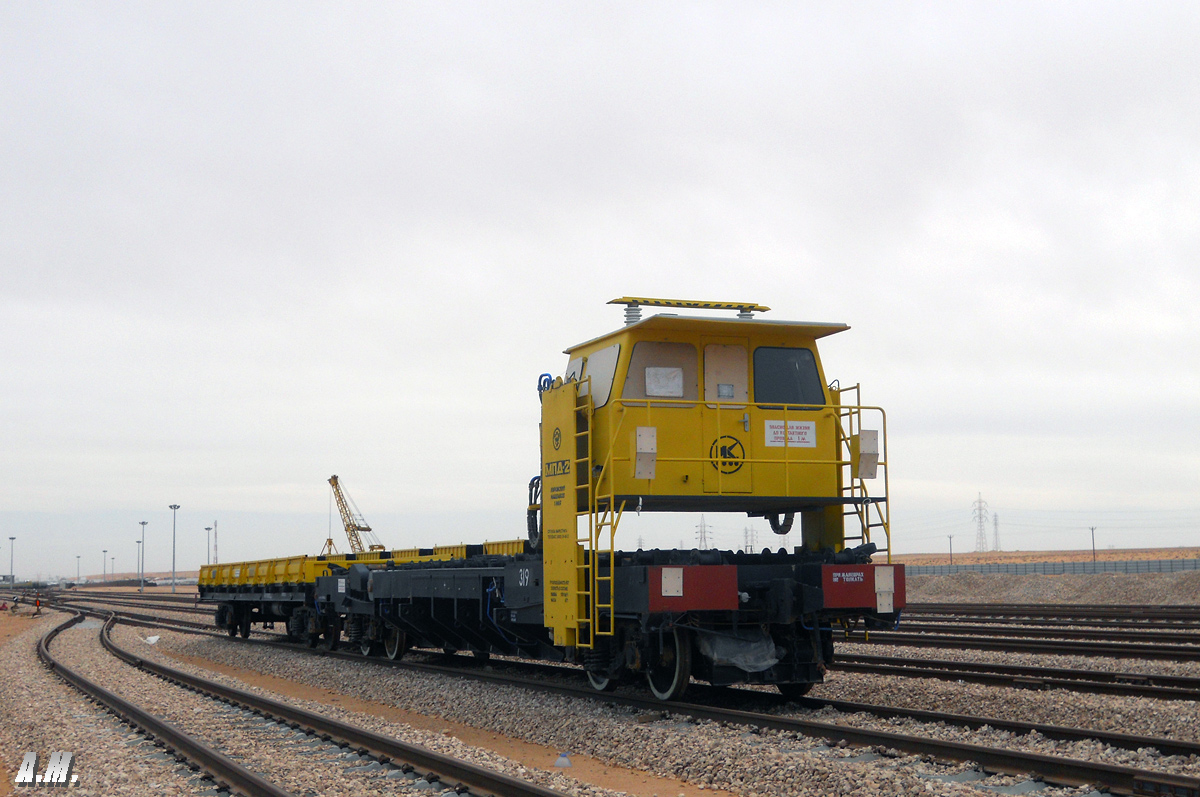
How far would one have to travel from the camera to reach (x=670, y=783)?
768 centimetres

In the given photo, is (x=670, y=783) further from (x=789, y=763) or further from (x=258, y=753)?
(x=258, y=753)

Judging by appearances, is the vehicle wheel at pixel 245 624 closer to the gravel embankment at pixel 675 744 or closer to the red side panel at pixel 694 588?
the gravel embankment at pixel 675 744

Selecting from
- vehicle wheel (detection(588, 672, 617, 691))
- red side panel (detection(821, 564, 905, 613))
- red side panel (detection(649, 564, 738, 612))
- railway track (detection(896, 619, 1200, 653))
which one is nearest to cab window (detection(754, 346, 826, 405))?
red side panel (detection(821, 564, 905, 613))

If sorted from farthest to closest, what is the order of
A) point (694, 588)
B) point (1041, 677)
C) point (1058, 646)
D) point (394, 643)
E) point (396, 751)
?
point (394, 643) → point (1058, 646) → point (1041, 677) → point (694, 588) → point (396, 751)

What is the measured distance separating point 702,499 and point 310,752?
425cm

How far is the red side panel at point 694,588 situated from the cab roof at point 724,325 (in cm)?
241

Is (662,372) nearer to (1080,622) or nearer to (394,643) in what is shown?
(394,643)

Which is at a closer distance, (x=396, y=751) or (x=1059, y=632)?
(x=396, y=751)

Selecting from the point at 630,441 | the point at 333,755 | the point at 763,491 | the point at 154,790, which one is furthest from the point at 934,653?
the point at 154,790

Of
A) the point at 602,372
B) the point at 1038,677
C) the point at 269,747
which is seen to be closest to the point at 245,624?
the point at 269,747

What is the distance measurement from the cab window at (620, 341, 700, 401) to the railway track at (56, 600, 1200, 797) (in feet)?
9.92

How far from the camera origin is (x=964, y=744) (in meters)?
7.27

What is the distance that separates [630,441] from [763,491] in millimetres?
1621

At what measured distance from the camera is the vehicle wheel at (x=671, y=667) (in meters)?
9.95
